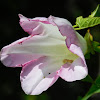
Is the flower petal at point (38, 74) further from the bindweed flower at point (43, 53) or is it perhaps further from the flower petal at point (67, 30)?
the flower petal at point (67, 30)

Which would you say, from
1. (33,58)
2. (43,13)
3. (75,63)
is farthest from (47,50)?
(43,13)

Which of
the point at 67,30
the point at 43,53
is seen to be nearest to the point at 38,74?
the point at 43,53

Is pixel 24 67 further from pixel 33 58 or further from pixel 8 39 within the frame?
pixel 8 39

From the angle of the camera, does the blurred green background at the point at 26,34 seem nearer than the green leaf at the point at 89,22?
No

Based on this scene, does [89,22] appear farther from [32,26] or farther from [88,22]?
[32,26]

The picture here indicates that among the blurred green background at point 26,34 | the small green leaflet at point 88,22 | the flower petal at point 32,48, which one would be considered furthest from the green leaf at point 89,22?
the blurred green background at point 26,34

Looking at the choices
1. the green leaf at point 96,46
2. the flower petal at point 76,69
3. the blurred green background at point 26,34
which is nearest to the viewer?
the flower petal at point 76,69

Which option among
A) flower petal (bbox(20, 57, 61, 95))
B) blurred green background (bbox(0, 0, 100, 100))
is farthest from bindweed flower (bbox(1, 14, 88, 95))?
blurred green background (bbox(0, 0, 100, 100))
